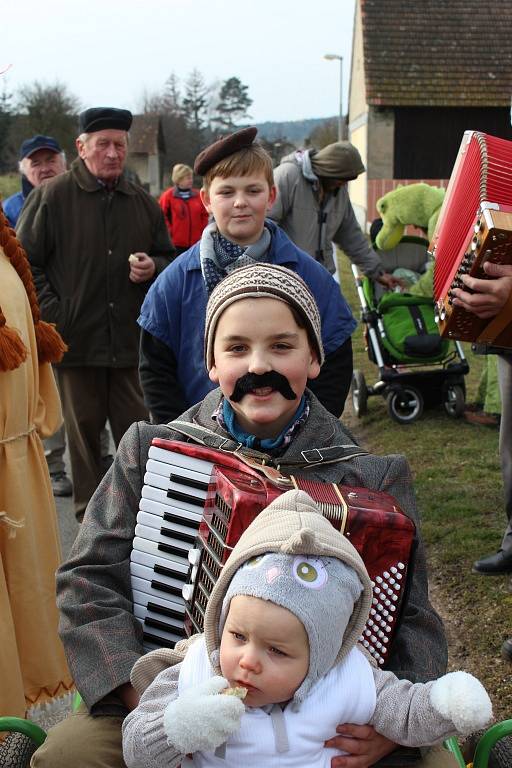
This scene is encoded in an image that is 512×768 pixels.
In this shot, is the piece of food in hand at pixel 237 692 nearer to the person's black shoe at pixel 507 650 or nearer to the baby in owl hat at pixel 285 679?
the baby in owl hat at pixel 285 679

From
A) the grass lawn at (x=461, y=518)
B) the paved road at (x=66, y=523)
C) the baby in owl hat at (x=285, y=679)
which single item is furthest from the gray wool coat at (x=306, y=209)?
the baby in owl hat at (x=285, y=679)

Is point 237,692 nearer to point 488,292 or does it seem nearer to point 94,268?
point 488,292

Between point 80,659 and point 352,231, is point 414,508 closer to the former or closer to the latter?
point 80,659

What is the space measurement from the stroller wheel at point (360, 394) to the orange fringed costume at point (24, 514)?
483cm

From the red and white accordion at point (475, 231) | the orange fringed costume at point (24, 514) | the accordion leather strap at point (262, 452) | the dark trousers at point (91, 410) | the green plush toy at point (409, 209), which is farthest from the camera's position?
the green plush toy at point (409, 209)

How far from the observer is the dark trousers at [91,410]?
5371mm

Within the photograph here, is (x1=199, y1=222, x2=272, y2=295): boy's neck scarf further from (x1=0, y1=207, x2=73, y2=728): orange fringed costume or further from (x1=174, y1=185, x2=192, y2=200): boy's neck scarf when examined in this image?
(x1=174, y1=185, x2=192, y2=200): boy's neck scarf

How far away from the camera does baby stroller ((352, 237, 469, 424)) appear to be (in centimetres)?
740

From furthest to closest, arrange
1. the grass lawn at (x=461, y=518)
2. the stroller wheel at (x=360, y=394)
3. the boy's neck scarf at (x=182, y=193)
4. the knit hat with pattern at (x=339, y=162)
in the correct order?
the boy's neck scarf at (x=182, y=193) < the stroller wheel at (x=360, y=394) < the knit hat with pattern at (x=339, y=162) < the grass lawn at (x=461, y=518)

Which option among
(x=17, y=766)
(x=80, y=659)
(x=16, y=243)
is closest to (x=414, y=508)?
(x=80, y=659)

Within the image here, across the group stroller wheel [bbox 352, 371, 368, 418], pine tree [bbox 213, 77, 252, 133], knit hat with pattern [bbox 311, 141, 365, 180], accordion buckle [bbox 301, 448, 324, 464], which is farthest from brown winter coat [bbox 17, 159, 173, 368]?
pine tree [bbox 213, 77, 252, 133]

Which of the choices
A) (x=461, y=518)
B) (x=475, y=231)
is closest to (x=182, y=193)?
(x=461, y=518)

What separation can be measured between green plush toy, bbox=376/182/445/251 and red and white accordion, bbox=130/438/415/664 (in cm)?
537

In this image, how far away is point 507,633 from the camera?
3.96 m
